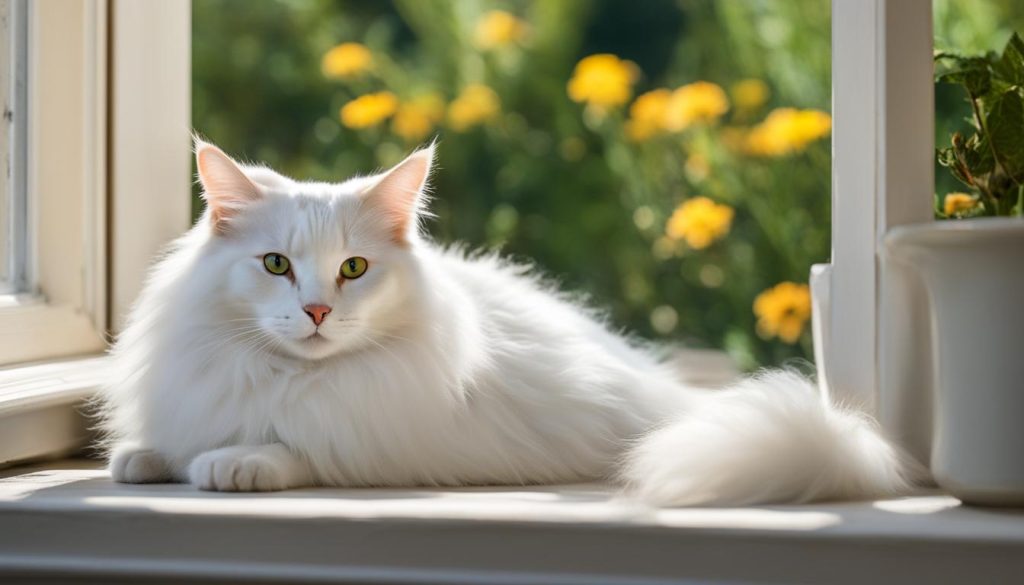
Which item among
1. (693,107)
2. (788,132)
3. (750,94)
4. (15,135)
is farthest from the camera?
(750,94)

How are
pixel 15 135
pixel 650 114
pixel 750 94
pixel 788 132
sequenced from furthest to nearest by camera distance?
pixel 750 94, pixel 650 114, pixel 788 132, pixel 15 135

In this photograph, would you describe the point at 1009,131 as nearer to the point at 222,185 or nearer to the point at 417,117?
the point at 222,185

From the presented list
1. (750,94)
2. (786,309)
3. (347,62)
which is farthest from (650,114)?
(347,62)

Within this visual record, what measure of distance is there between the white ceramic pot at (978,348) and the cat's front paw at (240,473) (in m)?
0.68

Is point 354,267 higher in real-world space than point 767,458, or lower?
higher

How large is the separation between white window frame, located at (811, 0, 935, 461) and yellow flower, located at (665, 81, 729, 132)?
1095 mm

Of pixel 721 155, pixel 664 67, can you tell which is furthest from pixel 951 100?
pixel 664 67

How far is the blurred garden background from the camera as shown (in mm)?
2357

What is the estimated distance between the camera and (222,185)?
4.45 feet

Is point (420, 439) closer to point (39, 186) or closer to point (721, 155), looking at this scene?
point (39, 186)

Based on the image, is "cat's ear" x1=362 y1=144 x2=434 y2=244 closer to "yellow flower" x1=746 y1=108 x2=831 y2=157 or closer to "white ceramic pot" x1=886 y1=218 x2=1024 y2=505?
"white ceramic pot" x1=886 y1=218 x2=1024 y2=505

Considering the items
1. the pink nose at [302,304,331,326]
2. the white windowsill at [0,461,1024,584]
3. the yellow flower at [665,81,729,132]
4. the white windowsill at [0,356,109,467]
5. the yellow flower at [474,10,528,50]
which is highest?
the yellow flower at [474,10,528,50]

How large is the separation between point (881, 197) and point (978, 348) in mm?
245

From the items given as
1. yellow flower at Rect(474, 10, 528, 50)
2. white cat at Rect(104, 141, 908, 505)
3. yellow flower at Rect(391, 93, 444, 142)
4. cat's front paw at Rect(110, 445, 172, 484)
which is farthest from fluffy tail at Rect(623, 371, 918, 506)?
yellow flower at Rect(474, 10, 528, 50)
